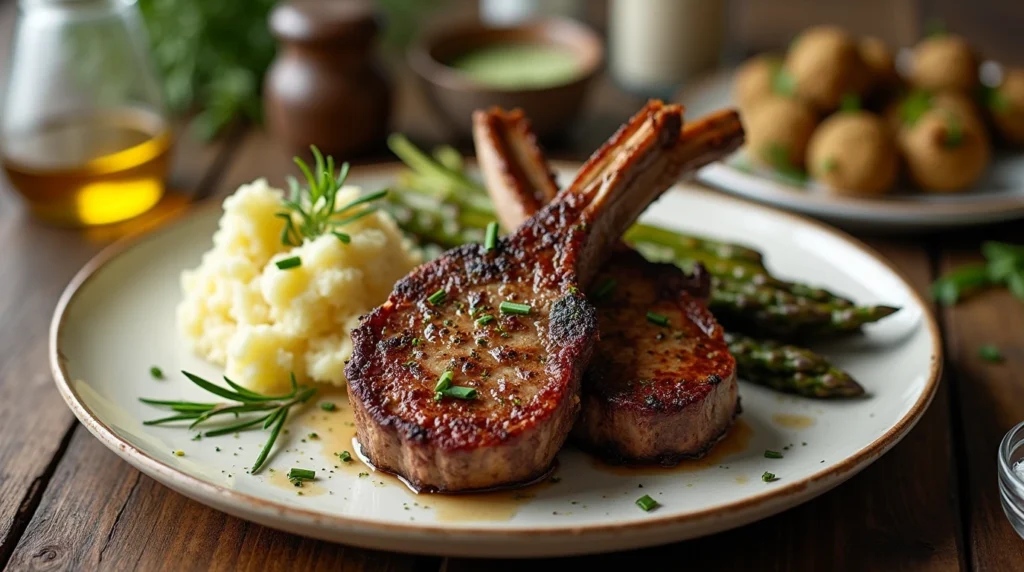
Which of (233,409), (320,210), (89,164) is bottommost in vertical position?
(89,164)

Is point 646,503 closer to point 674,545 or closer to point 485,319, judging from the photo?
point 674,545

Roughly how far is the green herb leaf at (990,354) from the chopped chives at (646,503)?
200cm

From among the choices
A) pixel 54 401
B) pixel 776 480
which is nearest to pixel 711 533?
pixel 776 480

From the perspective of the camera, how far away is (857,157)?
208 inches

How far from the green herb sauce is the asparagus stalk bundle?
130 cm

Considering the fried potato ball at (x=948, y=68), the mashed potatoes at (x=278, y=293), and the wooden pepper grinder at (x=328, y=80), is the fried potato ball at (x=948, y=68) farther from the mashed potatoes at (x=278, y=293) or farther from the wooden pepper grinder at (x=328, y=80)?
the mashed potatoes at (x=278, y=293)

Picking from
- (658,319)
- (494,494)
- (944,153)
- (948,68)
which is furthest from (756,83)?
(494,494)

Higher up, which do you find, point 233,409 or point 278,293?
point 278,293

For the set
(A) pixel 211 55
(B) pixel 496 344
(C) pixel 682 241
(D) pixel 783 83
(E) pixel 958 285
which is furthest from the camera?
(A) pixel 211 55

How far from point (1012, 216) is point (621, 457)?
9.31 feet

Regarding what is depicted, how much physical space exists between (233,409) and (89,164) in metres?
2.27

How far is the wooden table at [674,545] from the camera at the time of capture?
3.18 meters

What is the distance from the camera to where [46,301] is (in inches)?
191

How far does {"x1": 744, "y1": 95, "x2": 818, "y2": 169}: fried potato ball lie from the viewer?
5.56 metres
